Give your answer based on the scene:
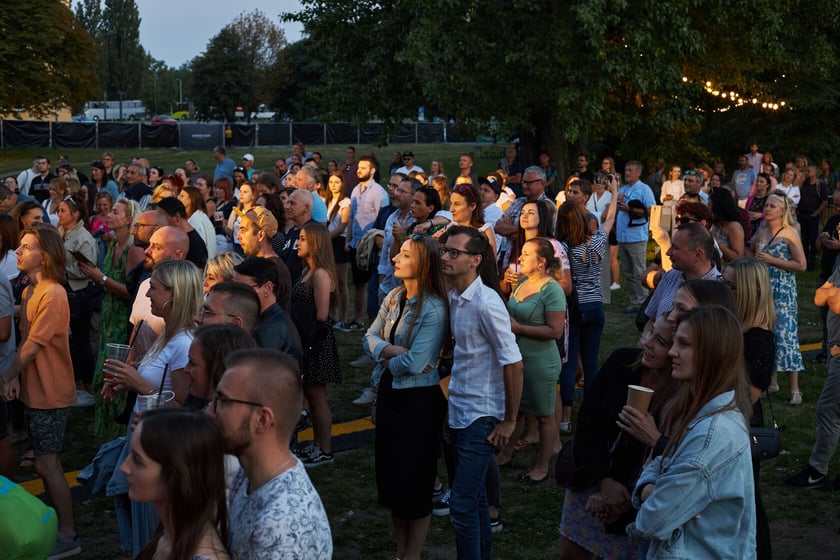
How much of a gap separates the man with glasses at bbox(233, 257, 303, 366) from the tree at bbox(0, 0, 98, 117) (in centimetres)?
4719

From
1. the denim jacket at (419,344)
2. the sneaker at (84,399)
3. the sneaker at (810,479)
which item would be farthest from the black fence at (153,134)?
the denim jacket at (419,344)

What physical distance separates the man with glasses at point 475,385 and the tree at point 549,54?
1282 centimetres

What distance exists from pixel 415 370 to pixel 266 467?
2507mm

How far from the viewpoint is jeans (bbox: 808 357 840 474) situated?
715 centimetres

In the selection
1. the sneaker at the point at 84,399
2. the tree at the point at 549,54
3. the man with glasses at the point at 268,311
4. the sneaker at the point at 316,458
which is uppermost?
the tree at the point at 549,54

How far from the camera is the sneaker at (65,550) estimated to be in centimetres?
623

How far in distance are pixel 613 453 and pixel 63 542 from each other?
12.8 ft

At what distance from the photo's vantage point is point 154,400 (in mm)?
4492

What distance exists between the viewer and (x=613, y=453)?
4.19 m

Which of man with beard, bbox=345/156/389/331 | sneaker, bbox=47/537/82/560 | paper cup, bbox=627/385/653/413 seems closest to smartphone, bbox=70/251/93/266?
sneaker, bbox=47/537/82/560

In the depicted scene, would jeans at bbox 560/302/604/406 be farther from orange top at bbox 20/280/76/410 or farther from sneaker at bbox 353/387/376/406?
orange top at bbox 20/280/76/410

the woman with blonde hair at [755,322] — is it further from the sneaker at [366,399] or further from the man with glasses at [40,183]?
the man with glasses at [40,183]

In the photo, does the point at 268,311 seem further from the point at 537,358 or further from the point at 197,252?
the point at 197,252

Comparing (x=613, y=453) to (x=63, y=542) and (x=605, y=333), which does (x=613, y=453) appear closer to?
(x=63, y=542)
